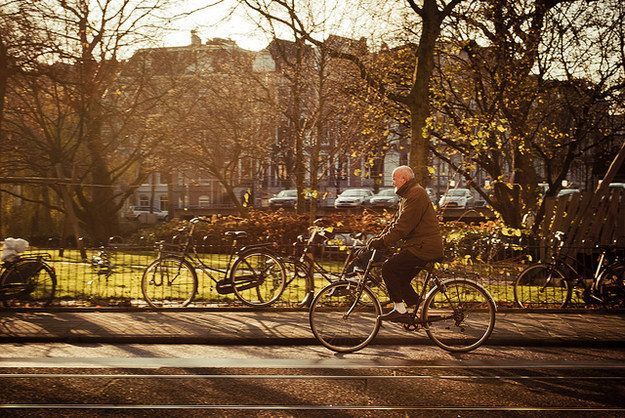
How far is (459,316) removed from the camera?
8.67m

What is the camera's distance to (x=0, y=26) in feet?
45.3

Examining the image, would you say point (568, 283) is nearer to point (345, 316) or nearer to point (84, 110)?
point (345, 316)

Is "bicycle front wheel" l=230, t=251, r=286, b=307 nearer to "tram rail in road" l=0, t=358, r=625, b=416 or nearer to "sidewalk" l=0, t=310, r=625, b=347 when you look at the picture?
"sidewalk" l=0, t=310, r=625, b=347

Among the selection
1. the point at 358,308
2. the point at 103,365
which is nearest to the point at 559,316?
the point at 358,308

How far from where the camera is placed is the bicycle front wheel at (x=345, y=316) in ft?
28.1

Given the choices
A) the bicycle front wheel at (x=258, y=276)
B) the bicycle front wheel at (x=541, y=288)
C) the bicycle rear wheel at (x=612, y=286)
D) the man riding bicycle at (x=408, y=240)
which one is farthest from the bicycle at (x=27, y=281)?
the bicycle rear wheel at (x=612, y=286)

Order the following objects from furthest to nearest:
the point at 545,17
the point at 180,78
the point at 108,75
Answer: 1. the point at 180,78
2. the point at 108,75
3. the point at 545,17

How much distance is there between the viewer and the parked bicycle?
1197 cm

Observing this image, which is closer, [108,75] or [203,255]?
[203,255]

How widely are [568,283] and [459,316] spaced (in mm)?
4084

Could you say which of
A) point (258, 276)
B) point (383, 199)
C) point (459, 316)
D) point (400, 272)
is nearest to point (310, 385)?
point (400, 272)

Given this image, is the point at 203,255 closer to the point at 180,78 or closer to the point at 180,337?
the point at 180,337

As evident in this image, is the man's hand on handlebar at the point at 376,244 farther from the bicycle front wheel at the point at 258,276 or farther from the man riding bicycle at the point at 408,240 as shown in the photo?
the bicycle front wheel at the point at 258,276

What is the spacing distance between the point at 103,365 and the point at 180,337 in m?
1.66
